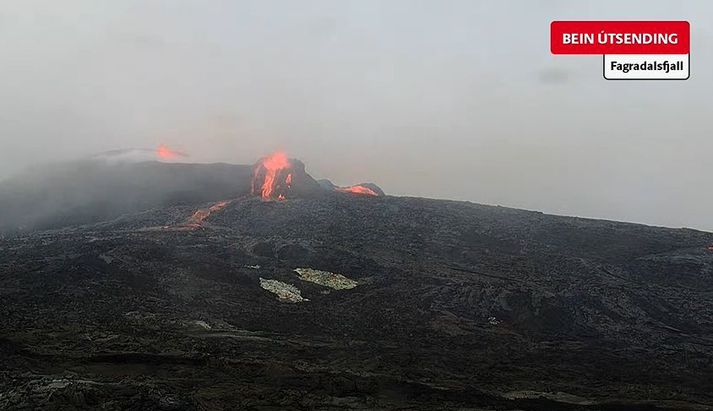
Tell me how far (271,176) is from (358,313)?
49269 millimetres

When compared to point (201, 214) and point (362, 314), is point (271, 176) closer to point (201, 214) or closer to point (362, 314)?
point (201, 214)

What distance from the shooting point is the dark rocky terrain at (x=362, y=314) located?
62.7ft

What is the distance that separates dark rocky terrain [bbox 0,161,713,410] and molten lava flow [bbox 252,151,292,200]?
15.6 m

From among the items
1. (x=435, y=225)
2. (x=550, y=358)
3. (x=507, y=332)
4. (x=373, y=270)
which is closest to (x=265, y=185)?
(x=435, y=225)

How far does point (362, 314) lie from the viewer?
3300cm

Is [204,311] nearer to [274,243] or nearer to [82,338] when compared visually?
[82,338]

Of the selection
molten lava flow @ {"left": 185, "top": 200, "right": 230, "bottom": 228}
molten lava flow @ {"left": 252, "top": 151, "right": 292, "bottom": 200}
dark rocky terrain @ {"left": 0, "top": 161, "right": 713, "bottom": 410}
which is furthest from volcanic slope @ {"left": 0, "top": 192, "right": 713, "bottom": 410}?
molten lava flow @ {"left": 252, "top": 151, "right": 292, "bottom": 200}

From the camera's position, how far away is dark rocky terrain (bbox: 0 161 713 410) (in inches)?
753

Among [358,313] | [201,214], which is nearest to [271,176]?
[201,214]

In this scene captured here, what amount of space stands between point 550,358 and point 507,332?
5.04 meters

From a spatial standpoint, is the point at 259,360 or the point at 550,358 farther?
the point at 550,358

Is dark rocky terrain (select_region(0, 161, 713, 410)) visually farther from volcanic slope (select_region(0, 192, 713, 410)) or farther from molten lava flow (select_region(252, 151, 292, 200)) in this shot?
molten lava flow (select_region(252, 151, 292, 200))

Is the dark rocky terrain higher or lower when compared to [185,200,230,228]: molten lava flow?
lower

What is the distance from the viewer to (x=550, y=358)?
26.7m
